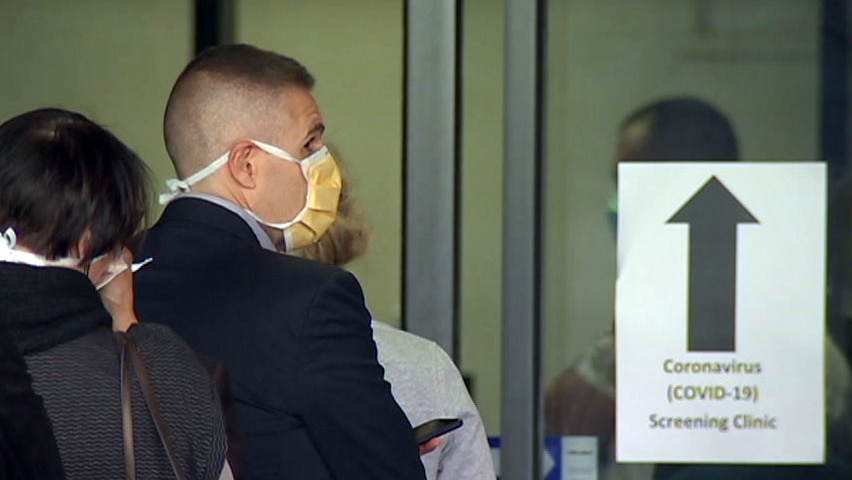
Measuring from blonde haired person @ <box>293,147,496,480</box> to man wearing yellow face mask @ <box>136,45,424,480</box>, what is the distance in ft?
1.03

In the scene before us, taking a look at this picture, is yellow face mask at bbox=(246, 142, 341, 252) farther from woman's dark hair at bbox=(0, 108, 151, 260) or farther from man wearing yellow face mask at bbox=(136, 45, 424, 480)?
woman's dark hair at bbox=(0, 108, 151, 260)

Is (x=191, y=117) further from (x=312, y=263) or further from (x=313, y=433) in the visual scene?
(x=313, y=433)

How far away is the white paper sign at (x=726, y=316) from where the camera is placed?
14.5 feet

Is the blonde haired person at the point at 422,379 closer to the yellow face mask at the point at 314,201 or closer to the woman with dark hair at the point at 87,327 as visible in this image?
the yellow face mask at the point at 314,201

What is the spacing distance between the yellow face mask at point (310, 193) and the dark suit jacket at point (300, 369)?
300 mm

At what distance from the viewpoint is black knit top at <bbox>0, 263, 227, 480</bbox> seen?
218cm

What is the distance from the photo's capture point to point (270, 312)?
2.73 meters

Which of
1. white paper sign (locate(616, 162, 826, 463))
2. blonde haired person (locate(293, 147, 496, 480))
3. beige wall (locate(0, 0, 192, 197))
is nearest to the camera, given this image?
blonde haired person (locate(293, 147, 496, 480))

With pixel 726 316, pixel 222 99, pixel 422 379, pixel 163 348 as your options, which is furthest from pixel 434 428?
pixel 726 316

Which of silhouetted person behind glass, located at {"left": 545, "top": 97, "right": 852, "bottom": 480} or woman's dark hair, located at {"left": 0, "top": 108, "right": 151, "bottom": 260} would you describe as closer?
woman's dark hair, located at {"left": 0, "top": 108, "right": 151, "bottom": 260}

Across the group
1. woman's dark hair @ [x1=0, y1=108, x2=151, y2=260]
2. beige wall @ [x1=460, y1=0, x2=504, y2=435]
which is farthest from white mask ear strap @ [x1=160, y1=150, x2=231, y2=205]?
beige wall @ [x1=460, y1=0, x2=504, y2=435]

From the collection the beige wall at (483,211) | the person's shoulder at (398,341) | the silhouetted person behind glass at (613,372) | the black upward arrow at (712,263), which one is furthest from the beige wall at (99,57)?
the person's shoulder at (398,341)

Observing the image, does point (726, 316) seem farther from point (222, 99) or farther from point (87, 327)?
point (87, 327)

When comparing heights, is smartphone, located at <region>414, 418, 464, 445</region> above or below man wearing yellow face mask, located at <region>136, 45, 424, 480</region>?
below
